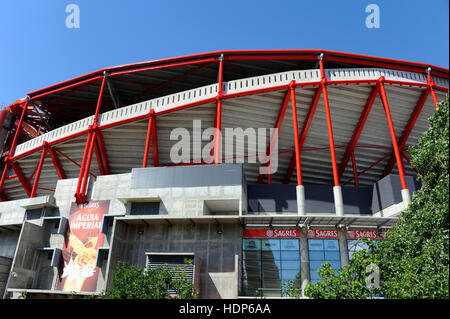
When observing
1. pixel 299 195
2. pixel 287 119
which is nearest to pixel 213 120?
pixel 287 119

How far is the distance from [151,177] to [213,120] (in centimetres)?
981

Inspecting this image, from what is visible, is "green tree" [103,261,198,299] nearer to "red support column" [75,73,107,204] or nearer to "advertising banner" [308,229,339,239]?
"advertising banner" [308,229,339,239]

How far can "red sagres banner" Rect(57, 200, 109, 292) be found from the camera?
76.5 feet

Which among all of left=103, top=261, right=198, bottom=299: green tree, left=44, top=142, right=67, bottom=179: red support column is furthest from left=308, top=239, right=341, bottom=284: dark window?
left=44, top=142, right=67, bottom=179: red support column

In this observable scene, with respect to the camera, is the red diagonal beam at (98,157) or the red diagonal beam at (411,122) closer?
the red diagonal beam at (411,122)

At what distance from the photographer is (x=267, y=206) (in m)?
27.4

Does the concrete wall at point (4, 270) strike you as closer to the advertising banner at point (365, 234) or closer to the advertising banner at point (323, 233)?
the advertising banner at point (323, 233)

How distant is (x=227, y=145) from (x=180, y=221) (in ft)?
42.7

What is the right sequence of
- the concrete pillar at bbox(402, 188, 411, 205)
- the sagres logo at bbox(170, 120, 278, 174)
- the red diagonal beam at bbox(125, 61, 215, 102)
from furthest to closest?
the red diagonal beam at bbox(125, 61, 215, 102), the sagres logo at bbox(170, 120, 278, 174), the concrete pillar at bbox(402, 188, 411, 205)

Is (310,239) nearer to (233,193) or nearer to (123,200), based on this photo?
(233,193)

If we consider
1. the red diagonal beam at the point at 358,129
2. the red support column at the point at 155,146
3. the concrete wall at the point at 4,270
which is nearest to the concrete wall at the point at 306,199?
the red diagonal beam at the point at 358,129

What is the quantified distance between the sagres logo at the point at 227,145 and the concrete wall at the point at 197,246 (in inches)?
431

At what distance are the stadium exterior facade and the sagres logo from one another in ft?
0.86

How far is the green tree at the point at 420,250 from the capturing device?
39.3ft
